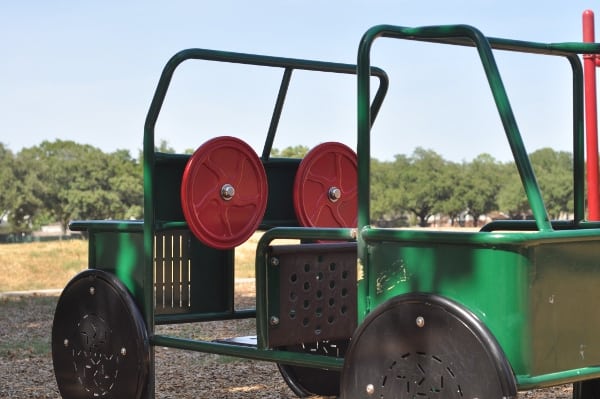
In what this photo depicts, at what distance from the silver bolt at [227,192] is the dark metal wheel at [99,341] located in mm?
643

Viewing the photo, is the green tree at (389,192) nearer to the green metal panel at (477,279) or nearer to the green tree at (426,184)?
the green tree at (426,184)

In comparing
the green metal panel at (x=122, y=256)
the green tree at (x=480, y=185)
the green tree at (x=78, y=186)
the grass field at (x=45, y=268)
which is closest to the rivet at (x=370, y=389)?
the green metal panel at (x=122, y=256)

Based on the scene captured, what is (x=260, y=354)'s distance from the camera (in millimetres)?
3965

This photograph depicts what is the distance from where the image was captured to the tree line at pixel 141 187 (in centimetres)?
8206

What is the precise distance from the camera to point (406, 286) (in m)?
3.30

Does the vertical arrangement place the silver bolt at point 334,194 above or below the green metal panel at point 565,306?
above

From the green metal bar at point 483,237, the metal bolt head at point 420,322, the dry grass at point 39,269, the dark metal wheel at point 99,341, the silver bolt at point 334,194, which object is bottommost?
the dry grass at point 39,269

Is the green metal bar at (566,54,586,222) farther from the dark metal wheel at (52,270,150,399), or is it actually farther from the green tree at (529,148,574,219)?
the green tree at (529,148,574,219)

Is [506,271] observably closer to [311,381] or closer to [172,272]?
[172,272]

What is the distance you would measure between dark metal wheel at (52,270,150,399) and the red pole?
120 inches

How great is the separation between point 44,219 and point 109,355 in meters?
83.2

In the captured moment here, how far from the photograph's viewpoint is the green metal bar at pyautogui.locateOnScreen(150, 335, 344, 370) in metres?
3.63

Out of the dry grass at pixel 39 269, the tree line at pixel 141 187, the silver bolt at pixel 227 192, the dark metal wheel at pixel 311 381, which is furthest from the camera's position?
the tree line at pixel 141 187

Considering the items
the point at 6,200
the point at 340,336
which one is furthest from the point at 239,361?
the point at 6,200
